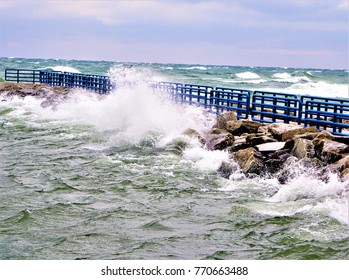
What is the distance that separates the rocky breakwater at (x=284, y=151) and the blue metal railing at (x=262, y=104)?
0.77m

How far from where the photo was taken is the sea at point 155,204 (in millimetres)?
9461

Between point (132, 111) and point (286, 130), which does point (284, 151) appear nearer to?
point (286, 130)

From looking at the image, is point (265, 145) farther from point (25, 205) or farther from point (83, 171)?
point (25, 205)

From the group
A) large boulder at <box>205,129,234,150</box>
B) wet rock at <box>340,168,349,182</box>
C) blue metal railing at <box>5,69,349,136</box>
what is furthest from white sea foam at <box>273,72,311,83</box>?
wet rock at <box>340,168,349,182</box>

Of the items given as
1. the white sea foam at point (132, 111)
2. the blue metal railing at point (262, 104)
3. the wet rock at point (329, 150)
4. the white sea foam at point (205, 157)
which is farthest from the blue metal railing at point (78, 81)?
the wet rock at point (329, 150)

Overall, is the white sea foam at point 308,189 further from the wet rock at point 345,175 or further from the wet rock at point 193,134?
the wet rock at point 193,134

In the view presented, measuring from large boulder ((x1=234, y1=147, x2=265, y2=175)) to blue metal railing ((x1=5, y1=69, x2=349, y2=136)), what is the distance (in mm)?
2512

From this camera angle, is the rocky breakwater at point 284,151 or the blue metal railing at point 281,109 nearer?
the rocky breakwater at point 284,151

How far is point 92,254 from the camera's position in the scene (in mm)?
9148

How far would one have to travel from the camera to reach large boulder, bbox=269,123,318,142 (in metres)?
15.9

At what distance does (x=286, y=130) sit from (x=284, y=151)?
1637 millimetres

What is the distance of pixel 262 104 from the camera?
18.9m

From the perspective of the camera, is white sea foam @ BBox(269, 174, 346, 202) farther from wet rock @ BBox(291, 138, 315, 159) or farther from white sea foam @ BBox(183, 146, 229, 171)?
white sea foam @ BBox(183, 146, 229, 171)

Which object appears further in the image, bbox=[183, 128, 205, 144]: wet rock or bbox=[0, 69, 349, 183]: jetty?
bbox=[183, 128, 205, 144]: wet rock
